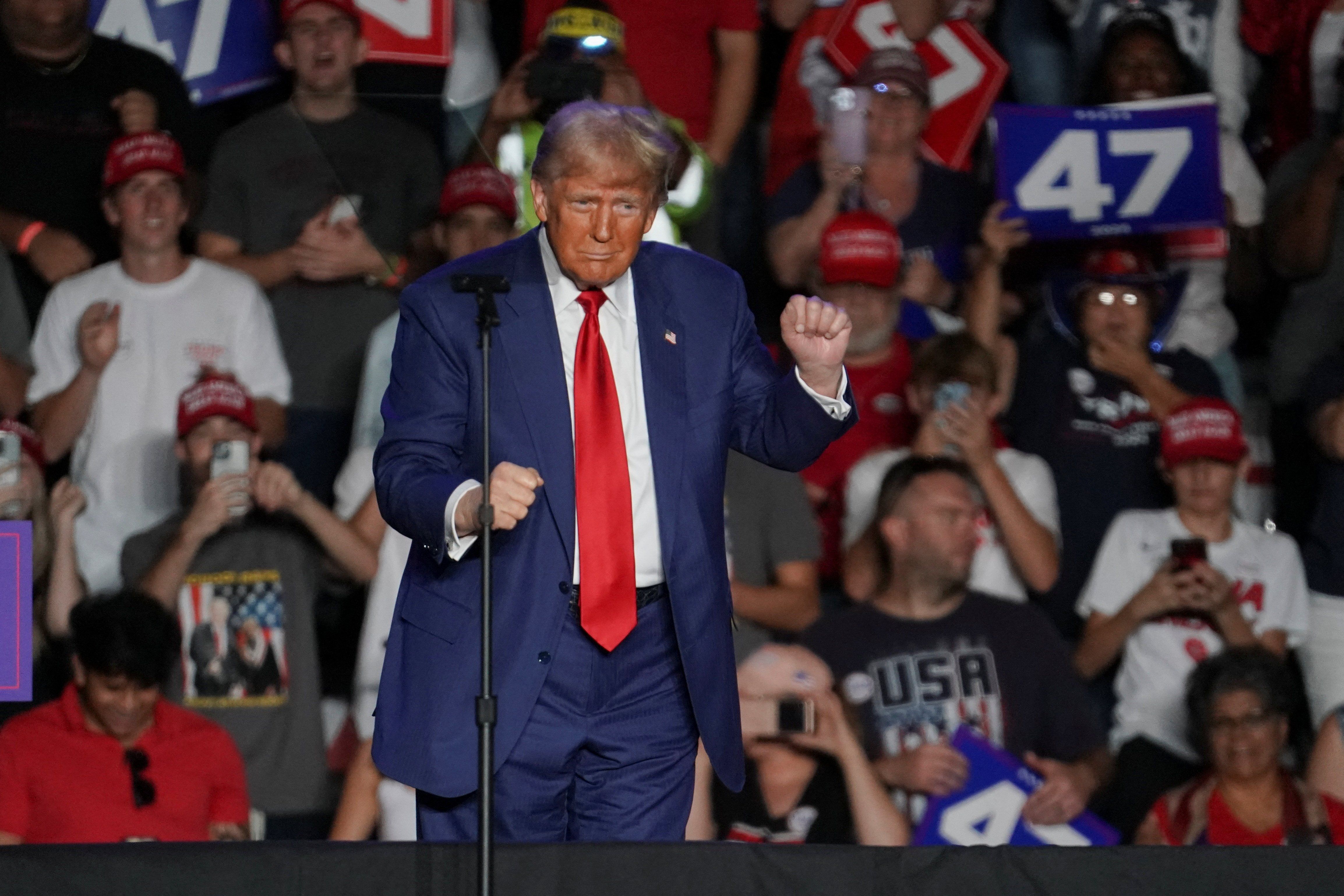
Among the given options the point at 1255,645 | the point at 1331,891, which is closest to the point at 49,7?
the point at 1255,645

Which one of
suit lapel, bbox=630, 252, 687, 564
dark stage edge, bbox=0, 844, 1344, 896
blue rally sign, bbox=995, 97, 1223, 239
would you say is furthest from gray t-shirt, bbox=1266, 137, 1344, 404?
suit lapel, bbox=630, 252, 687, 564

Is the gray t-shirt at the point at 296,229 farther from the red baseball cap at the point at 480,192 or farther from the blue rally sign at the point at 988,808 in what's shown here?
the blue rally sign at the point at 988,808

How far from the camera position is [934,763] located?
4.11m

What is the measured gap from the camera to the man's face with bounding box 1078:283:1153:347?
500 cm

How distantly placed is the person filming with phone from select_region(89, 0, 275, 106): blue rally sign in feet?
7.64

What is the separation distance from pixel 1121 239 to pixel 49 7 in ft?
10.3

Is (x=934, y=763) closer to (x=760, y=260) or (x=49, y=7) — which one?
(x=760, y=260)

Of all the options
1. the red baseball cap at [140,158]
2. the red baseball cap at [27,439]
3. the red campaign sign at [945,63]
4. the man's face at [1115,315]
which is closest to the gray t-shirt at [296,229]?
the red baseball cap at [140,158]

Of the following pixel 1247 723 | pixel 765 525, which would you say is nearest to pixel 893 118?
pixel 765 525

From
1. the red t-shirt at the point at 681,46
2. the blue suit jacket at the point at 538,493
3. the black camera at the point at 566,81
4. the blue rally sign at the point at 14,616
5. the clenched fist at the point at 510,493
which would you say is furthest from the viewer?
the red t-shirt at the point at 681,46

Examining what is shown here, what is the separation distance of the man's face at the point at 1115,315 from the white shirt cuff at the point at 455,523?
10.1ft

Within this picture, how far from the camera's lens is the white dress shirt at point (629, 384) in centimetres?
242

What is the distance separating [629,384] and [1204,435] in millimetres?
2618

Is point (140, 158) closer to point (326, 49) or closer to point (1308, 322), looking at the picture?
point (326, 49)
